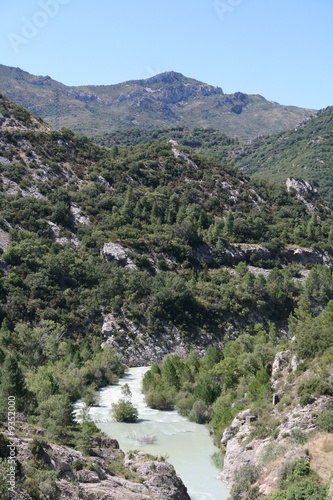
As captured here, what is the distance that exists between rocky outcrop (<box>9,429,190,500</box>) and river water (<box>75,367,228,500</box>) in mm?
2912

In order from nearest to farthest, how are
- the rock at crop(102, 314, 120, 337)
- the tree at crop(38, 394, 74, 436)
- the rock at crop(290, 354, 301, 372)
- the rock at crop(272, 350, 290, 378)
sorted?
the tree at crop(38, 394, 74, 436) → the rock at crop(290, 354, 301, 372) → the rock at crop(272, 350, 290, 378) → the rock at crop(102, 314, 120, 337)

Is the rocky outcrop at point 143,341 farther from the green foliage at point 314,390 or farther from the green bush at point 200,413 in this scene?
the green foliage at point 314,390

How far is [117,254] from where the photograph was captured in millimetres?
81812

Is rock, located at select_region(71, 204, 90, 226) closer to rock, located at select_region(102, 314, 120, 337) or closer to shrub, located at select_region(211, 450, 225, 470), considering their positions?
rock, located at select_region(102, 314, 120, 337)

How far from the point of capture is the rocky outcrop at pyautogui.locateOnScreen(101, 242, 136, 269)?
81075 mm

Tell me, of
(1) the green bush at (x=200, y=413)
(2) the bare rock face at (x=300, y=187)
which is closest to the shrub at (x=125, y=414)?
(1) the green bush at (x=200, y=413)

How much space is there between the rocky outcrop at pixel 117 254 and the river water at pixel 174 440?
104ft

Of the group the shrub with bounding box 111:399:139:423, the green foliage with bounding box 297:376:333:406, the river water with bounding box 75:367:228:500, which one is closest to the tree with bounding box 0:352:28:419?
the river water with bounding box 75:367:228:500

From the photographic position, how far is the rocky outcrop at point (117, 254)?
81075 millimetres

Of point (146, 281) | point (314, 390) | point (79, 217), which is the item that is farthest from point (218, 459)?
point (79, 217)

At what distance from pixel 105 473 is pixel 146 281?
51787 mm

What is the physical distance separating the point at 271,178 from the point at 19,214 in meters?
99.0

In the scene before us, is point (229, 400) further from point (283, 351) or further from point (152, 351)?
point (152, 351)

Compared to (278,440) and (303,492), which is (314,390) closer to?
(278,440)
